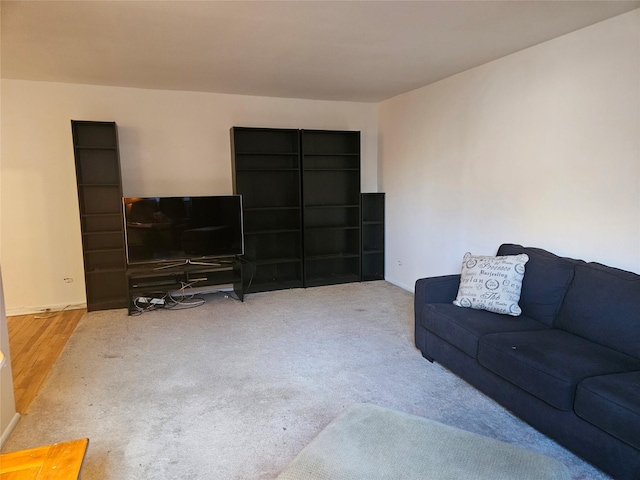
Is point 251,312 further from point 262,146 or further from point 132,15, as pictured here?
point 132,15

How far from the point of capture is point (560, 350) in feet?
7.59

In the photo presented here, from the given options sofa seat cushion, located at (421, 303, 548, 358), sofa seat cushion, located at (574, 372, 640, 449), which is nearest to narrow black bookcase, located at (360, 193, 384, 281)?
sofa seat cushion, located at (421, 303, 548, 358)

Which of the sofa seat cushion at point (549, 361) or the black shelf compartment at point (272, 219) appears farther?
the black shelf compartment at point (272, 219)

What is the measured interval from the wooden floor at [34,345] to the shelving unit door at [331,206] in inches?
108

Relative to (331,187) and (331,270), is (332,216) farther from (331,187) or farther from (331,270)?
(331,270)

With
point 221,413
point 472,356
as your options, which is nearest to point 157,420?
point 221,413

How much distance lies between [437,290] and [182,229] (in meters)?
2.84

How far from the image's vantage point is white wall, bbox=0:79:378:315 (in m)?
4.38

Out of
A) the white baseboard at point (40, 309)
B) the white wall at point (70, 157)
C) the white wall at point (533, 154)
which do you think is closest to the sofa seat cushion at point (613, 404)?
the white wall at point (533, 154)

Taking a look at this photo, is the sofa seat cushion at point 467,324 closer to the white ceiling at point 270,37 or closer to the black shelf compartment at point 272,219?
the white ceiling at point 270,37

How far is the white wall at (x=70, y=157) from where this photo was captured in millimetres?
4379

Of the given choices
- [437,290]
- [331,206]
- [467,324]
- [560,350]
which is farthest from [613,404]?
[331,206]

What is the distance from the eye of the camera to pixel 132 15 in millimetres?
2615

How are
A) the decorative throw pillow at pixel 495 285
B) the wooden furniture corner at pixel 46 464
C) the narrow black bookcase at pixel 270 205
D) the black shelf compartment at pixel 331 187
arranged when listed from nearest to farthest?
1. the wooden furniture corner at pixel 46 464
2. the decorative throw pillow at pixel 495 285
3. the narrow black bookcase at pixel 270 205
4. the black shelf compartment at pixel 331 187
